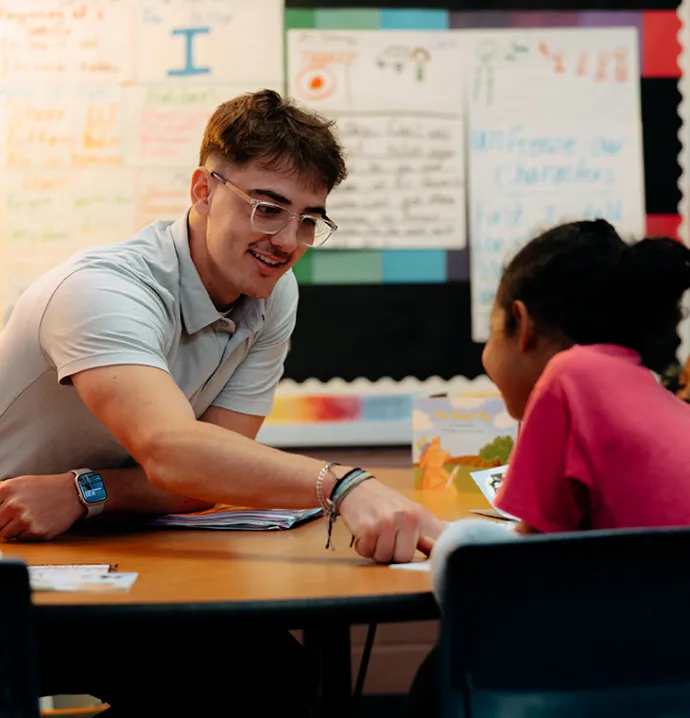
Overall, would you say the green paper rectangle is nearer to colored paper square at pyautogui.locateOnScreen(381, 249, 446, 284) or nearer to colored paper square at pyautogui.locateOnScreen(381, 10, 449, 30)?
colored paper square at pyautogui.locateOnScreen(381, 249, 446, 284)

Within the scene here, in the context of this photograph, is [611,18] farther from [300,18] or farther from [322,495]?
[322,495]

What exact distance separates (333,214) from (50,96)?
0.92m

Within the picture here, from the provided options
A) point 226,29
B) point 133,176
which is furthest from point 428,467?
point 226,29

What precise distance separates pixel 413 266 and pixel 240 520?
147cm

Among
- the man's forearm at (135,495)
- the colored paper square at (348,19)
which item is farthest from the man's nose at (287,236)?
the colored paper square at (348,19)

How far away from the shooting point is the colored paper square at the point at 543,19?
2857 millimetres

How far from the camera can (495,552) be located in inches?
34.1

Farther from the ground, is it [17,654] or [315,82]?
[315,82]

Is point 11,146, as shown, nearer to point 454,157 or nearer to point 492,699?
point 454,157

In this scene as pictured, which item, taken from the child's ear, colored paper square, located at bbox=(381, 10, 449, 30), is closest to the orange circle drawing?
colored paper square, located at bbox=(381, 10, 449, 30)

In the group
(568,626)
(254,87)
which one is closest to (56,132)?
(254,87)

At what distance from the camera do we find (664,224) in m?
2.89

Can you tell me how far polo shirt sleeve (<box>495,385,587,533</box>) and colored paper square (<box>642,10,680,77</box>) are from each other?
2.14 metres

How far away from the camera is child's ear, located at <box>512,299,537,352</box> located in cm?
133
